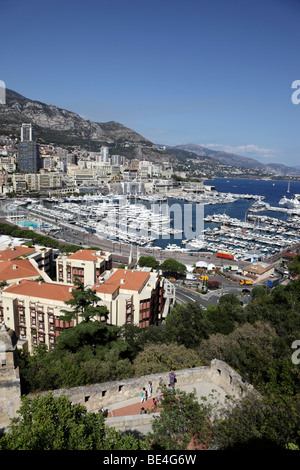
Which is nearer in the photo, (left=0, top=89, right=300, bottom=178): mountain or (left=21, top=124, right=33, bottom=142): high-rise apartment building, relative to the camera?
(left=21, top=124, right=33, bottom=142): high-rise apartment building

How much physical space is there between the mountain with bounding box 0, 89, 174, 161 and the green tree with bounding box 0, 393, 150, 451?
12230cm

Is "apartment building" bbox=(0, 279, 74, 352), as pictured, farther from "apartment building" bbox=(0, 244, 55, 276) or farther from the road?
the road

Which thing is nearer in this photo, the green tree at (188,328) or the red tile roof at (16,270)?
the green tree at (188,328)

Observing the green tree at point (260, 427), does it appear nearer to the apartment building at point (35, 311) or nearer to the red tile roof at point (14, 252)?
the apartment building at point (35, 311)

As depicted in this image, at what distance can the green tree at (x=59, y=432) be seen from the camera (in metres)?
3.71

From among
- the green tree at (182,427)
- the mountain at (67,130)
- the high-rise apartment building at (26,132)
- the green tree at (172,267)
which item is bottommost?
the green tree at (172,267)

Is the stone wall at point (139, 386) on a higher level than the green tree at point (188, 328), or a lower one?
higher

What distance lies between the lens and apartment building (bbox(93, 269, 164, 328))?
1301cm

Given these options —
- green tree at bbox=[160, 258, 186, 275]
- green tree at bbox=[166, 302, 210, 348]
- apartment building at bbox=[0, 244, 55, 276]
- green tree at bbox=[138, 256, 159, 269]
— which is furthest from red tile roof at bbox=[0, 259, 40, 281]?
green tree at bbox=[160, 258, 186, 275]

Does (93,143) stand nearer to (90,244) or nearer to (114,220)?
(114,220)

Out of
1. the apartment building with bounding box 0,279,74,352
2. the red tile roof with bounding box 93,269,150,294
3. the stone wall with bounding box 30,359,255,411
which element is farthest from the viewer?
the red tile roof with bounding box 93,269,150,294

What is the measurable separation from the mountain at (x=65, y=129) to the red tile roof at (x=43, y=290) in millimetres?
112877

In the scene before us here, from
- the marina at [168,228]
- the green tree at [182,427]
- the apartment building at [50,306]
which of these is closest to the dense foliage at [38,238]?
the marina at [168,228]
